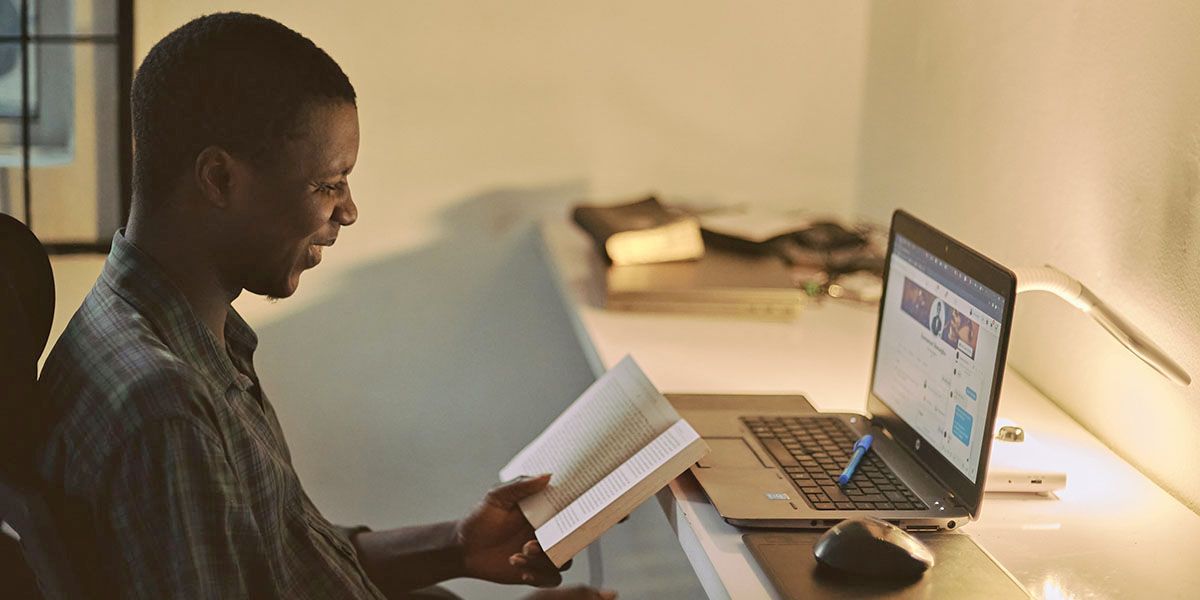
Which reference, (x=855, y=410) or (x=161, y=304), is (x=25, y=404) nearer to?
(x=161, y=304)

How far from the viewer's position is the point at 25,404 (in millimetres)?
1069

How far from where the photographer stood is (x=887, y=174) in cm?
248

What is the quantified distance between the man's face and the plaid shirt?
0.27 ft

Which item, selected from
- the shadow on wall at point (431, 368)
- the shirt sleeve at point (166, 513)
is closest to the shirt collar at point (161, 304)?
the shirt sleeve at point (166, 513)

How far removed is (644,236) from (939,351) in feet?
2.46

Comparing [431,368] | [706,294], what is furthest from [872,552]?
[431,368]

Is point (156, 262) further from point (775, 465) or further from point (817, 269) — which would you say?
point (817, 269)

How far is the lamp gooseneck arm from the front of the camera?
4.58 feet

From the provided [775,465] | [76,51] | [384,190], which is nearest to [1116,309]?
[775,465]

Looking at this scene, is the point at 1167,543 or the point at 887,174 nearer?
the point at 1167,543

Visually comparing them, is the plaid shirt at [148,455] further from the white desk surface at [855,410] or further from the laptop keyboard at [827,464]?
the laptop keyboard at [827,464]

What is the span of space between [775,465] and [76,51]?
1479 mm

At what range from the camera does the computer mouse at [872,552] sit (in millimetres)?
1169

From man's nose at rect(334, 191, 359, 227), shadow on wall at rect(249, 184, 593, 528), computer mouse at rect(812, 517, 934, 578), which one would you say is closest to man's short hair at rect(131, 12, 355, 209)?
man's nose at rect(334, 191, 359, 227)
